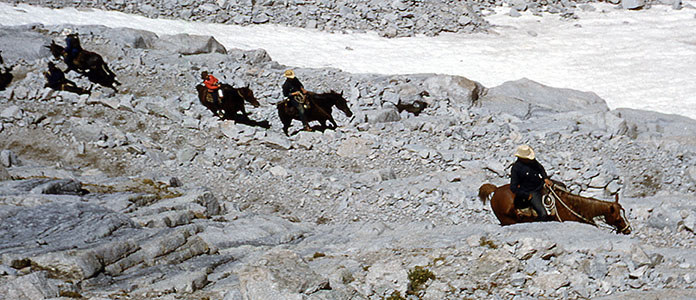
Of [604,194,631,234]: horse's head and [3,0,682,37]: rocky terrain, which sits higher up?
[3,0,682,37]: rocky terrain

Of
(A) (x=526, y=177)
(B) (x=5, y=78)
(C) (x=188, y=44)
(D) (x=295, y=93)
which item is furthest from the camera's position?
(C) (x=188, y=44)

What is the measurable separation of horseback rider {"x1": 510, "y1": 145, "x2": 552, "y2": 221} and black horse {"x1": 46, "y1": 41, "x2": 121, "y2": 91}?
16015 millimetres

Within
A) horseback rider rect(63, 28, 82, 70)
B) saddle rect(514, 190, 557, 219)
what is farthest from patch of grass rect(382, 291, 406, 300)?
horseback rider rect(63, 28, 82, 70)

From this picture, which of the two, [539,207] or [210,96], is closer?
[539,207]

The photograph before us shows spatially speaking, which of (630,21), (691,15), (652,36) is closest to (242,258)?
(652,36)

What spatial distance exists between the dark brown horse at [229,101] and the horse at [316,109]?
1390mm

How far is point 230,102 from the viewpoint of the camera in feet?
60.3

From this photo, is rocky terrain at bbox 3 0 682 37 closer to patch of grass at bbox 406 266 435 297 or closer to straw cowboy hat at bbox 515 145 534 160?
straw cowboy hat at bbox 515 145 534 160

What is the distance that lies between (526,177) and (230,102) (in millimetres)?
10837

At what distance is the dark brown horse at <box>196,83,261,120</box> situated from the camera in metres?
18.2

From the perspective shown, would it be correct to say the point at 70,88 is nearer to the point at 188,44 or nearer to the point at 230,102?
the point at 230,102

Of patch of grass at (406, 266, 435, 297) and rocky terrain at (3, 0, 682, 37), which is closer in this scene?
patch of grass at (406, 266, 435, 297)

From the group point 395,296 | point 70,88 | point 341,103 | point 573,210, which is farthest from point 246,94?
point 395,296

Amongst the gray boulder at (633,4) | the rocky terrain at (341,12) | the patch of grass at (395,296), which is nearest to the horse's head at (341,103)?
the patch of grass at (395,296)
